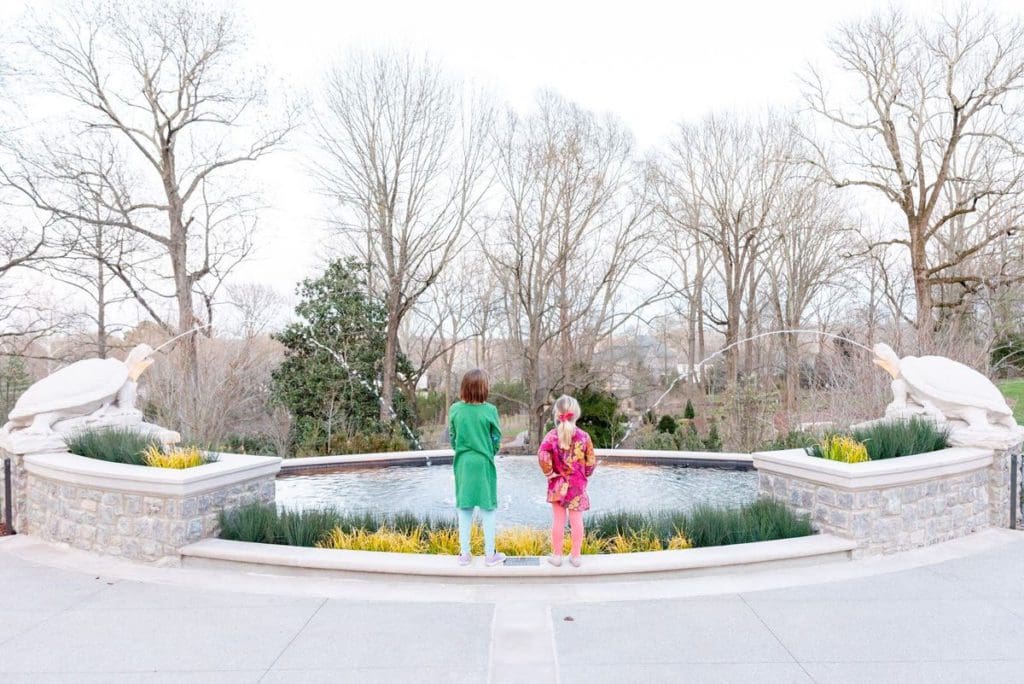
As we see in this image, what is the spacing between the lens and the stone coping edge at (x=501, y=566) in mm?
4512

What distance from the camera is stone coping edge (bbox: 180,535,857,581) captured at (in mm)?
4512

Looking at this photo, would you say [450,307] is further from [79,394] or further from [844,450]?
[844,450]

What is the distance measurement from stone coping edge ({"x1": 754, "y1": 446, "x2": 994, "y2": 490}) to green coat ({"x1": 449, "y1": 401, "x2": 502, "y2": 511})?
2.98m

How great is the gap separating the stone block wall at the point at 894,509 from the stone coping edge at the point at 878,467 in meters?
0.06

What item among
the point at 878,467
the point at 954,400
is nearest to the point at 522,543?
the point at 878,467

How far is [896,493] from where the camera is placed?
5.25 meters

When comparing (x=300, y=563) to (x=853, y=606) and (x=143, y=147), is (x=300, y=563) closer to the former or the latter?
(x=853, y=606)

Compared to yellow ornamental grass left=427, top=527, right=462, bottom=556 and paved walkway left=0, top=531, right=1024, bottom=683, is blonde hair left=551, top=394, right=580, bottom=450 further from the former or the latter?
yellow ornamental grass left=427, top=527, right=462, bottom=556

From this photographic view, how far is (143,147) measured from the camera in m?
17.2

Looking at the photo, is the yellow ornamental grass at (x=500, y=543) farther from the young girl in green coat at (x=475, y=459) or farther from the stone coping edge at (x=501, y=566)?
the young girl in green coat at (x=475, y=459)

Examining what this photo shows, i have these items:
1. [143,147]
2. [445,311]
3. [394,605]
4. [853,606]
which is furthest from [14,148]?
[853,606]

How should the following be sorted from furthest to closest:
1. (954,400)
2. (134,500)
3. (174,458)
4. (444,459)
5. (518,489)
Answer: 1. (444,459)
2. (518,489)
3. (954,400)
4. (174,458)
5. (134,500)

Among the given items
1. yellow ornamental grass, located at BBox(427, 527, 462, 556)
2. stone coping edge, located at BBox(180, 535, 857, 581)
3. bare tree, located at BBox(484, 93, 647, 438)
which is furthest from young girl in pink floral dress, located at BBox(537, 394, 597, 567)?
bare tree, located at BBox(484, 93, 647, 438)

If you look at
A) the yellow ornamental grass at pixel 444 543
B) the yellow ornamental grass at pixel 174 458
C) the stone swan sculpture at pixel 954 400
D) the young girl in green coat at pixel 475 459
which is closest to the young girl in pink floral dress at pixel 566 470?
the young girl in green coat at pixel 475 459
